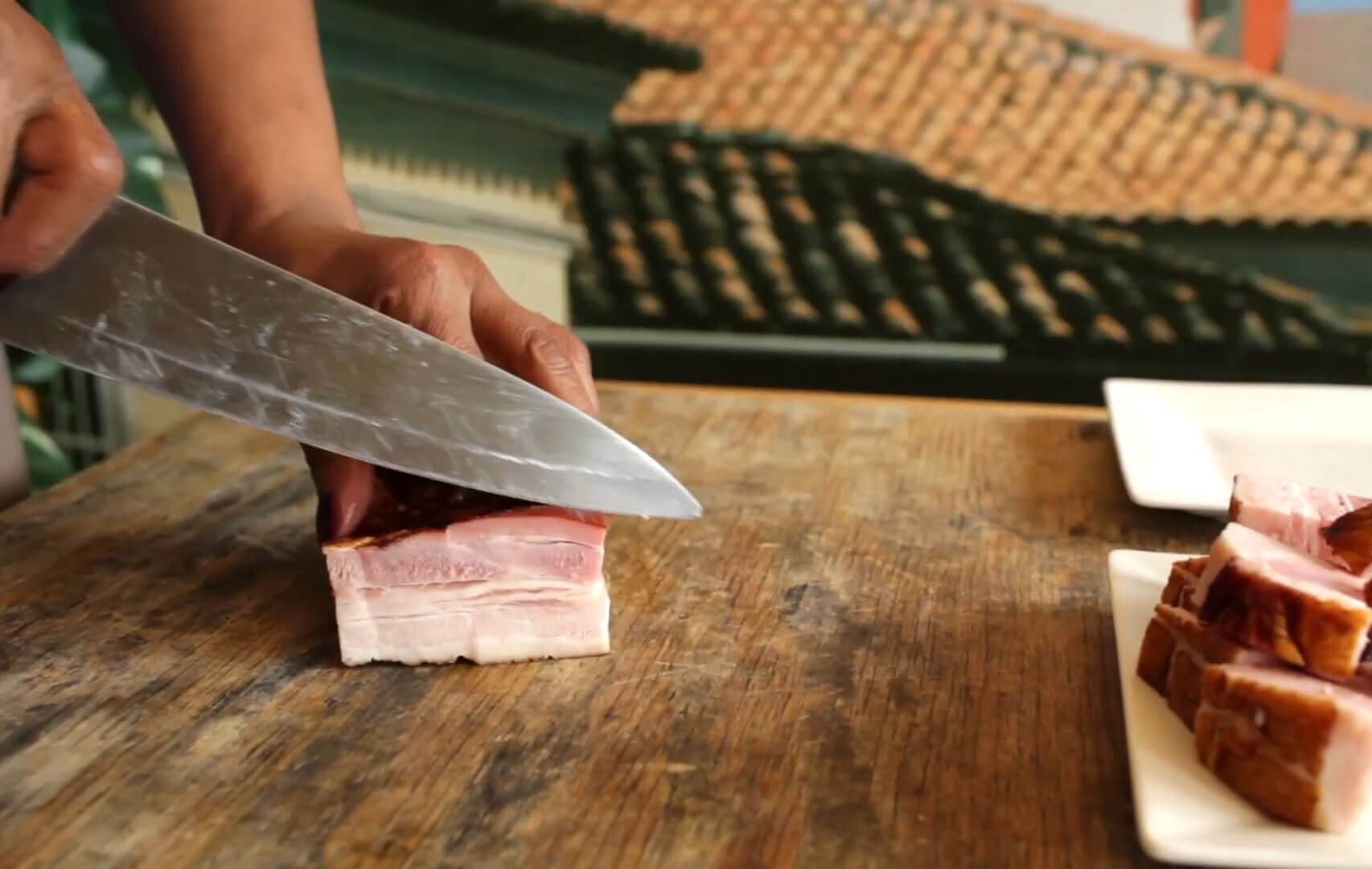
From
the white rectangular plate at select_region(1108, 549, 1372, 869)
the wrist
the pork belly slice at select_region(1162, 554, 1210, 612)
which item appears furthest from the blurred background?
the white rectangular plate at select_region(1108, 549, 1372, 869)

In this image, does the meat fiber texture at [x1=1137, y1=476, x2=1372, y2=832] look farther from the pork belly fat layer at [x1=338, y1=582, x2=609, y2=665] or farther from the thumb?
the thumb

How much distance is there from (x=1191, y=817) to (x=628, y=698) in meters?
0.45

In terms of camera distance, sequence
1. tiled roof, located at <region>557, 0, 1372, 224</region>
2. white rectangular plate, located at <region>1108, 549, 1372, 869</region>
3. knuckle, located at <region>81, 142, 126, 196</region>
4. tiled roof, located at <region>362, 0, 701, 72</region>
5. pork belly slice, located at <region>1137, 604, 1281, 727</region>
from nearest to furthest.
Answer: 1. white rectangular plate, located at <region>1108, 549, 1372, 869</region>
2. pork belly slice, located at <region>1137, 604, 1281, 727</region>
3. knuckle, located at <region>81, 142, 126, 196</region>
4. tiled roof, located at <region>557, 0, 1372, 224</region>
5. tiled roof, located at <region>362, 0, 701, 72</region>

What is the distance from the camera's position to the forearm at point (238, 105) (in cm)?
134

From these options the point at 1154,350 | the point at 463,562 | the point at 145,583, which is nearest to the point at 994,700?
the point at 463,562

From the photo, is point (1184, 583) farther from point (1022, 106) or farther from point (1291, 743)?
point (1022, 106)

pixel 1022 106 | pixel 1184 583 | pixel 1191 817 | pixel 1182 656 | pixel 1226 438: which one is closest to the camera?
pixel 1191 817

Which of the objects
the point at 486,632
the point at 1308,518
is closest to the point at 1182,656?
the point at 1308,518

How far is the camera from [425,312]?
111cm

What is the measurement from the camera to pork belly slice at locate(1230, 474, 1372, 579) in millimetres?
989

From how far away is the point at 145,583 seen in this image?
1202mm

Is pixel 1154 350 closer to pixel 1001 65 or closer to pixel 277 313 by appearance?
pixel 1001 65

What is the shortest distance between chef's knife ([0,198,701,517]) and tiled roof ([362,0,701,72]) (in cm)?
144

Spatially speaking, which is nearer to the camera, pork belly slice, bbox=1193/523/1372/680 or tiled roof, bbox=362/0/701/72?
pork belly slice, bbox=1193/523/1372/680
